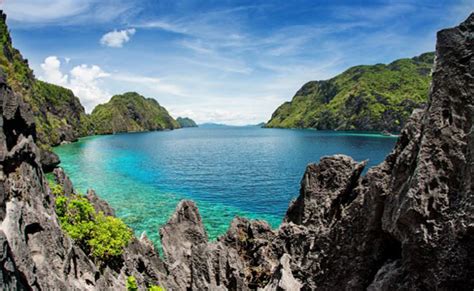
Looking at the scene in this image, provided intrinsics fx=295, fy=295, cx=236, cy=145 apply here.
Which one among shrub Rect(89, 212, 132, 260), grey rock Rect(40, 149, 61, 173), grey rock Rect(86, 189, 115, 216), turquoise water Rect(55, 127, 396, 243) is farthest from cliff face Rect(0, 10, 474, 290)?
grey rock Rect(40, 149, 61, 173)

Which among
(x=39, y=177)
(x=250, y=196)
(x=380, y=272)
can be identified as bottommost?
(x=250, y=196)

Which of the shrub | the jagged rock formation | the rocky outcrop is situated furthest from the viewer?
the shrub

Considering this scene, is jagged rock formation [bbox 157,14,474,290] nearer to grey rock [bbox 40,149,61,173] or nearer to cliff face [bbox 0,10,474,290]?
cliff face [bbox 0,10,474,290]

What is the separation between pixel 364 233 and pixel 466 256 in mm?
4133

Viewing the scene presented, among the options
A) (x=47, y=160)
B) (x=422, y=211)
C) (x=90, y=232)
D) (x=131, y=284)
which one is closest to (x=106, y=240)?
(x=90, y=232)

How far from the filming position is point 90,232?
23.8 metres

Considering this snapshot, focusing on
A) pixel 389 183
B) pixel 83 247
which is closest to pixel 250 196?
pixel 83 247

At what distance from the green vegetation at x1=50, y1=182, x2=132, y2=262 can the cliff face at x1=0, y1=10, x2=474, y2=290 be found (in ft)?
4.18

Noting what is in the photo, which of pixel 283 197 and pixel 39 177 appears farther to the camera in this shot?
pixel 283 197

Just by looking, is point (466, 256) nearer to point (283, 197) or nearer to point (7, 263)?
point (7, 263)

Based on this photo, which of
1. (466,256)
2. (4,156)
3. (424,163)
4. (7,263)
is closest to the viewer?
(466,256)

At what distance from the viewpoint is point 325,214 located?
82.9 ft

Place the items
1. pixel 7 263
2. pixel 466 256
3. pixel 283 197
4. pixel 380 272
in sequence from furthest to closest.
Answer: pixel 283 197
pixel 7 263
pixel 380 272
pixel 466 256

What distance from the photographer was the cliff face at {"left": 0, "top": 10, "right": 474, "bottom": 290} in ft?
29.8
